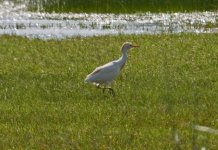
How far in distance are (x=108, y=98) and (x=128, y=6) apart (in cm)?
1905

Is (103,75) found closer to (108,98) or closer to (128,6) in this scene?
(108,98)

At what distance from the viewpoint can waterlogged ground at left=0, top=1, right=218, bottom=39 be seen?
25.5 metres

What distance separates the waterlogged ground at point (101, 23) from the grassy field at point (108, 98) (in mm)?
5810

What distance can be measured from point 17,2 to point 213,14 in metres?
10.4

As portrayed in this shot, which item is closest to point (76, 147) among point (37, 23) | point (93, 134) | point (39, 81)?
point (93, 134)

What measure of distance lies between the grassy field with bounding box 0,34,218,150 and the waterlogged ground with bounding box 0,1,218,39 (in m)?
5.81

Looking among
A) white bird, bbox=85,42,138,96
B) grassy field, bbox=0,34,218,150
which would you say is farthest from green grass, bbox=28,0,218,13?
white bird, bbox=85,42,138,96

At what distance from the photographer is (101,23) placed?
1107 inches

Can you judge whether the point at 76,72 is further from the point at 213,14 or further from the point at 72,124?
the point at 213,14

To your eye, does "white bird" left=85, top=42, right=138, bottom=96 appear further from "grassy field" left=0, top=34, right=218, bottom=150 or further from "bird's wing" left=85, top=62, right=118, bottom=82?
"grassy field" left=0, top=34, right=218, bottom=150

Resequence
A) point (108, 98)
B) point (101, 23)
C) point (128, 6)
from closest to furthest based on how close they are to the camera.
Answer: point (108, 98) → point (101, 23) → point (128, 6)

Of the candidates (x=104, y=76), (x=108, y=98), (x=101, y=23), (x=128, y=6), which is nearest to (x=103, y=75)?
(x=104, y=76)

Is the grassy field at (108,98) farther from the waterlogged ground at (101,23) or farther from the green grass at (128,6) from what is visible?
the green grass at (128,6)

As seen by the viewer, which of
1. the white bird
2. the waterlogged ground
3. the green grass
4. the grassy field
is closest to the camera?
the grassy field
